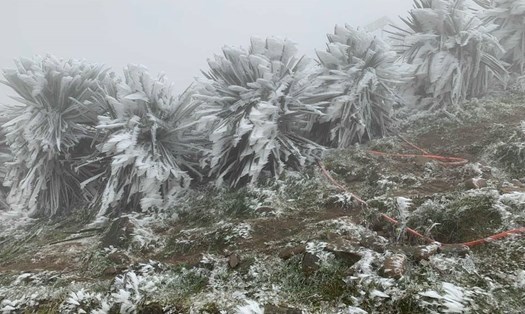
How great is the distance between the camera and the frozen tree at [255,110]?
4.14 m

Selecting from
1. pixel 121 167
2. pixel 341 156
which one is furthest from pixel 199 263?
pixel 341 156

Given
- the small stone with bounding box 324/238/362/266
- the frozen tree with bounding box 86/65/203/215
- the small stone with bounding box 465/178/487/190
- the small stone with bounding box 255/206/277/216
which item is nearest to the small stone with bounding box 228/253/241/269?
the small stone with bounding box 324/238/362/266

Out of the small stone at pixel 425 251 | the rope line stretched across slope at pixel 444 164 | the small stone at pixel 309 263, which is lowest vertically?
the small stone at pixel 309 263

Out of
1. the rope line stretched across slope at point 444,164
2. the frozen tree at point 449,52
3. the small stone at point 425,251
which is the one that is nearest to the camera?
the small stone at point 425,251

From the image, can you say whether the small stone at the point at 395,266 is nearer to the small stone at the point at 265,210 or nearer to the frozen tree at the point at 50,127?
the small stone at the point at 265,210

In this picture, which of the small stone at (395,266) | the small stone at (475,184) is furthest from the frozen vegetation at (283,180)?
the small stone at (475,184)

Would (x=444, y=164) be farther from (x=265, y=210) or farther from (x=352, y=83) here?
(x=265, y=210)

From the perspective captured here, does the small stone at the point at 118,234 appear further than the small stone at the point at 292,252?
Yes

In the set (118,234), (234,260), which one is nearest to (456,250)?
(234,260)

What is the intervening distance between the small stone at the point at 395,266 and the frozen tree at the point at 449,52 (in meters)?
3.98

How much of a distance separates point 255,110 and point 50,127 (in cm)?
254

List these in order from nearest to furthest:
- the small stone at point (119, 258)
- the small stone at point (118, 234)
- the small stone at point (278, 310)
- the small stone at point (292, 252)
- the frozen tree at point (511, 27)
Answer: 1. the small stone at point (278, 310)
2. the small stone at point (292, 252)
3. the small stone at point (119, 258)
4. the small stone at point (118, 234)
5. the frozen tree at point (511, 27)

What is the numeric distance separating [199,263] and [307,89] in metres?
2.61

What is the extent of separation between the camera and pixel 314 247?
253 centimetres
